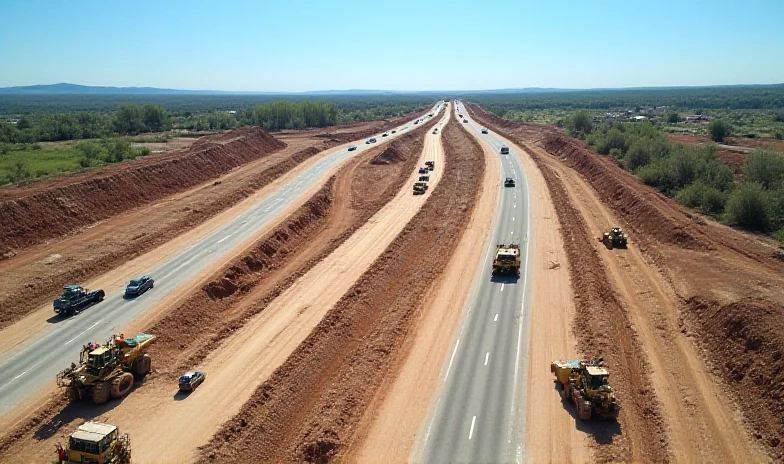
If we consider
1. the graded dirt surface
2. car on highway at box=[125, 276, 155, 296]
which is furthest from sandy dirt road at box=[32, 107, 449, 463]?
the graded dirt surface

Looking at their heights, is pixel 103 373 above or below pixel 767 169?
below

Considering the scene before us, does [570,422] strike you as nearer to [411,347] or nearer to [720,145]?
[411,347]

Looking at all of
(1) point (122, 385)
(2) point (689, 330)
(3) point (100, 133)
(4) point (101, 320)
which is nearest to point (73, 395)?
(1) point (122, 385)

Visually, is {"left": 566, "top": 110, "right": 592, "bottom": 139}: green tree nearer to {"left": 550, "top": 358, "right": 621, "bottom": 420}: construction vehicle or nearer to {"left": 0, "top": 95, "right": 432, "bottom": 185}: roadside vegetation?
{"left": 0, "top": 95, "right": 432, "bottom": 185}: roadside vegetation

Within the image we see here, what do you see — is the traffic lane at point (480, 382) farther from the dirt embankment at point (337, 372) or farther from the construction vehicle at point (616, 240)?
the construction vehicle at point (616, 240)

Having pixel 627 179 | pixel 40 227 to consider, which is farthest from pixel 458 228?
pixel 40 227

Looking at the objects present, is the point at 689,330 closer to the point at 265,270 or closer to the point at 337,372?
the point at 337,372
